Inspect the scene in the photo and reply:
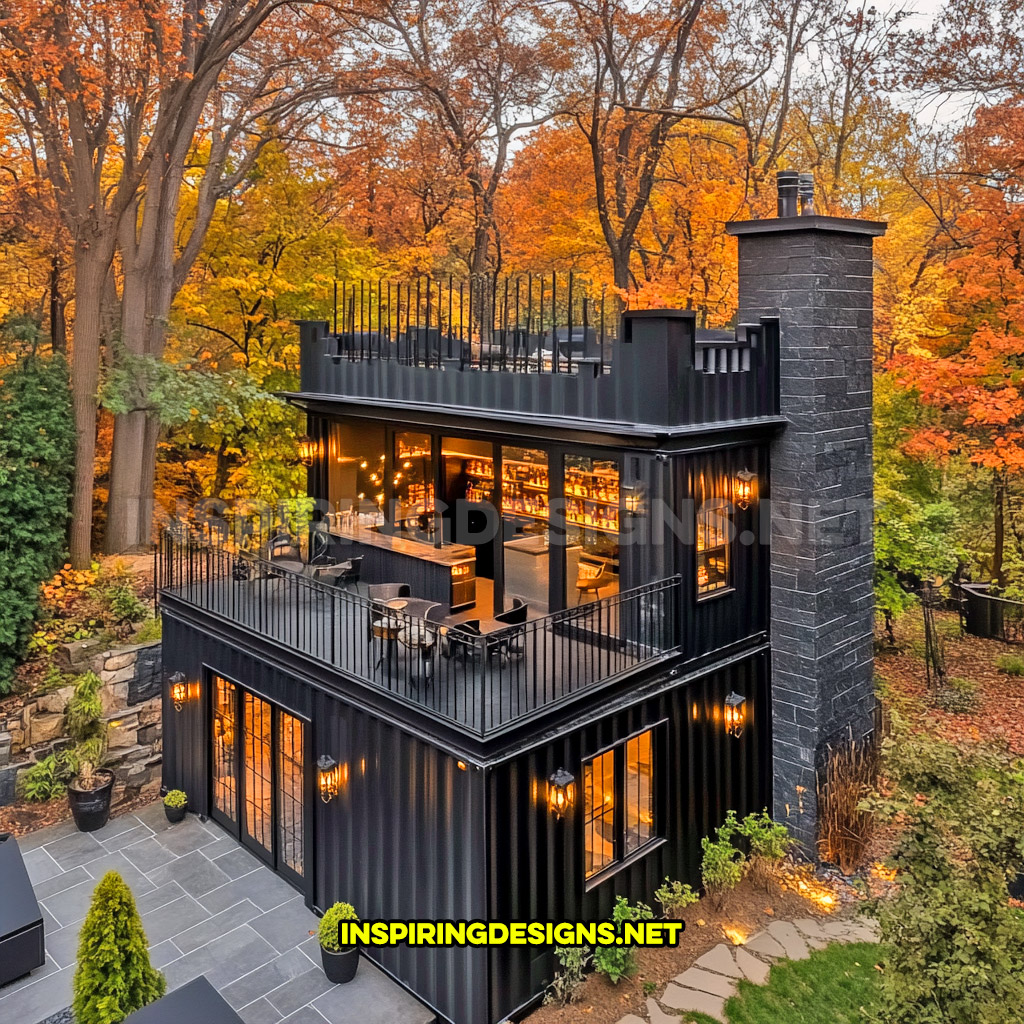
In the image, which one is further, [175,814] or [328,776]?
[175,814]

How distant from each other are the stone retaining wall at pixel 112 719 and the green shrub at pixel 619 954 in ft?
25.6

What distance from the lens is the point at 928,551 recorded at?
14.1 metres

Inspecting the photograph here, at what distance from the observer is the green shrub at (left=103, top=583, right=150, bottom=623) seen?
13516mm

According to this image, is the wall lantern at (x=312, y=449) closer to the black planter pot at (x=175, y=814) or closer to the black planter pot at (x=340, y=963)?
the black planter pot at (x=175, y=814)

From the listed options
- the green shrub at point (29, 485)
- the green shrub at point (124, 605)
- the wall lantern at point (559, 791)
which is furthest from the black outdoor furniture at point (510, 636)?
the green shrub at point (29, 485)

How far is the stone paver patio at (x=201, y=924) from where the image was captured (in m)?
7.55

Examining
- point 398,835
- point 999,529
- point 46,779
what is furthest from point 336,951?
point 999,529

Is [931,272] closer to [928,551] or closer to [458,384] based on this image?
[928,551]

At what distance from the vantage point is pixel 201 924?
28.5ft

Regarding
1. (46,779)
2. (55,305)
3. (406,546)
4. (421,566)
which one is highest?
(55,305)

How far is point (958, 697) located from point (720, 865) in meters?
7.15

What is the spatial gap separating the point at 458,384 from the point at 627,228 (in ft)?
29.8

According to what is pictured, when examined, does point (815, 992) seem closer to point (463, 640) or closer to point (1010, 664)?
point (463, 640)

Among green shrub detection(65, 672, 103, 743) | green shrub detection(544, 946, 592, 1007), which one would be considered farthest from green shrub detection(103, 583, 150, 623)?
green shrub detection(544, 946, 592, 1007)
